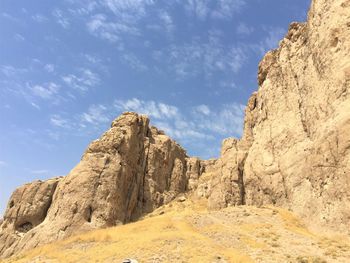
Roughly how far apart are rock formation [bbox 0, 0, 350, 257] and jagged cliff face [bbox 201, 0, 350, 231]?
0.11 meters

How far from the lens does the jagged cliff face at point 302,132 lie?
35675 millimetres

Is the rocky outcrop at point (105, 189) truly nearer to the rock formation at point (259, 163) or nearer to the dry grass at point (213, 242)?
the rock formation at point (259, 163)

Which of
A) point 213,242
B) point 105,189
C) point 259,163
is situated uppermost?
point 259,163

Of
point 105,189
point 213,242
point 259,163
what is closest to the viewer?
point 213,242

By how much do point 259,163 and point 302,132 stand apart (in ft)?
25.7

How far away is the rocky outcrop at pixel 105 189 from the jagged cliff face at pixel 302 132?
1227 centimetres

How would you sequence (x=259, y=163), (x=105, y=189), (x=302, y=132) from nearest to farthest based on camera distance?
(x=302, y=132), (x=259, y=163), (x=105, y=189)

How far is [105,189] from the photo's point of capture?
52969 mm

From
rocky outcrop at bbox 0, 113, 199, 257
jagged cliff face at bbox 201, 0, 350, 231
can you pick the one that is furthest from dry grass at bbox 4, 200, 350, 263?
rocky outcrop at bbox 0, 113, 199, 257

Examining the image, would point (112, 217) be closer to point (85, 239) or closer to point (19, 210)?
point (85, 239)

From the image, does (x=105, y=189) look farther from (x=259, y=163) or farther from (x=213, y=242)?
(x=213, y=242)

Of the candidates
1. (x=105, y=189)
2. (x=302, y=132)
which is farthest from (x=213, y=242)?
(x=105, y=189)

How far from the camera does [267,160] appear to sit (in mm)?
48062

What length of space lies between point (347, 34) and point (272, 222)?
1969 centimetres
